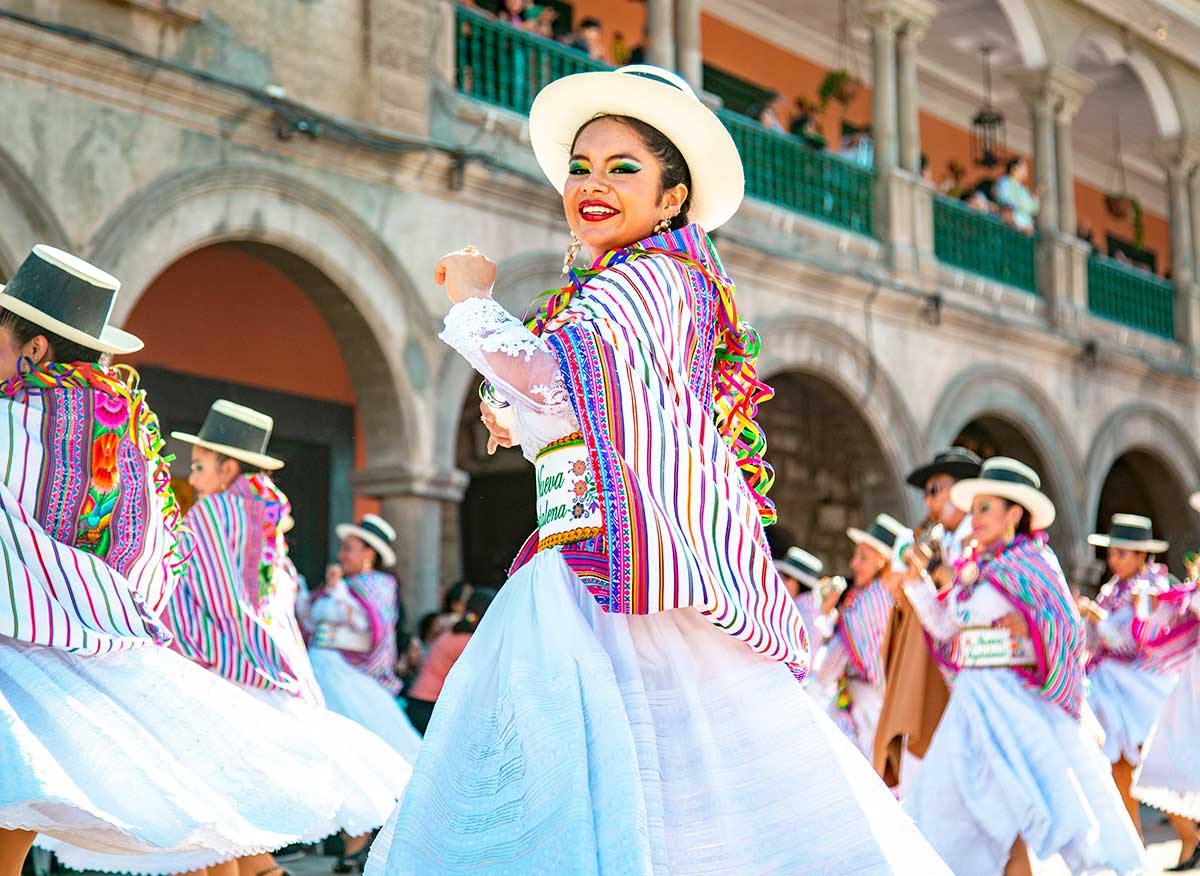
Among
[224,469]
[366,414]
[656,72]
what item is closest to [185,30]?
[366,414]

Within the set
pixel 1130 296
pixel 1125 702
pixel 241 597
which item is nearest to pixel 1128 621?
pixel 1125 702

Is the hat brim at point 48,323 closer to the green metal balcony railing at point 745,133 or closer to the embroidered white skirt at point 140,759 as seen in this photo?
the embroidered white skirt at point 140,759

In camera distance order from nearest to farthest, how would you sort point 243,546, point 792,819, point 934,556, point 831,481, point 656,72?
point 792,819
point 656,72
point 243,546
point 934,556
point 831,481

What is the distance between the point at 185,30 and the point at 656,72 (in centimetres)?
756

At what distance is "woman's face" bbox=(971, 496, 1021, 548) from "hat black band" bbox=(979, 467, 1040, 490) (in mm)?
92

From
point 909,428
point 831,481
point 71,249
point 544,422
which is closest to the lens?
point 544,422

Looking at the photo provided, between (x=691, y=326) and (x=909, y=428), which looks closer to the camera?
(x=691, y=326)

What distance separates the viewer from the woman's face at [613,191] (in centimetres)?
395

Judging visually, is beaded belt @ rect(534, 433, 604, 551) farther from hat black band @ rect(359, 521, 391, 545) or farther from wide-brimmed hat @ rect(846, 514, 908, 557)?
hat black band @ rect(359, 521, 391, 545)

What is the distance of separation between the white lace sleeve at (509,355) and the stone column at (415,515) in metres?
8.67

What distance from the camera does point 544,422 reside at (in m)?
3.76

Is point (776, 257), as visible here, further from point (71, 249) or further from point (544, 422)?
point (544, 422)

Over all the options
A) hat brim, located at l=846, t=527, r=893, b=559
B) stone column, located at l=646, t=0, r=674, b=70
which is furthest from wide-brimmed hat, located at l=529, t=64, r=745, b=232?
stone column, located at l=646, t=0, r=674, b=70

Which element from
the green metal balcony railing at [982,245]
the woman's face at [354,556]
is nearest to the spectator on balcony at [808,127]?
the green metal balcony railing at [982,245]
